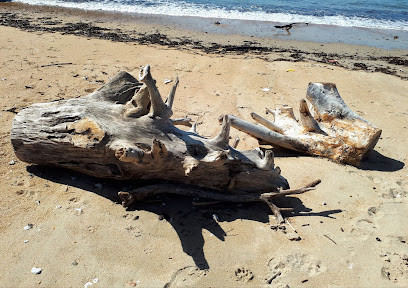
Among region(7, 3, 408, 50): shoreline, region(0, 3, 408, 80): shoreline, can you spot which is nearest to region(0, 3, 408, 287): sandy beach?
region(0, 3, 408, 80): shoreline

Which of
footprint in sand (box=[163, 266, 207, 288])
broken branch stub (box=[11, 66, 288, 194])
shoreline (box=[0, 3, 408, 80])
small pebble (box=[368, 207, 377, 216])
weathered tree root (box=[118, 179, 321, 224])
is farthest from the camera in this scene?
shoreline (box=[0, 3, 408, 80])

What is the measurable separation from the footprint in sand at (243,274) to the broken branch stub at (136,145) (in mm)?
949

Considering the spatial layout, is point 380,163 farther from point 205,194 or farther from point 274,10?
point 274,10

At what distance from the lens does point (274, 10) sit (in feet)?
58.4

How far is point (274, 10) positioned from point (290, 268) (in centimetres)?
1734

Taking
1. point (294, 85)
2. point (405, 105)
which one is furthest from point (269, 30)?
point (405, 105)

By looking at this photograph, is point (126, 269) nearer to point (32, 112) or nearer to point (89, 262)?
point (89, 262)

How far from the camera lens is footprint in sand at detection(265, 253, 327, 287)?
2783 millimetres

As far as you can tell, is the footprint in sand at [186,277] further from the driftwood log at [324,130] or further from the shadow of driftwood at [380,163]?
the shadow of driftwood at [380,163]

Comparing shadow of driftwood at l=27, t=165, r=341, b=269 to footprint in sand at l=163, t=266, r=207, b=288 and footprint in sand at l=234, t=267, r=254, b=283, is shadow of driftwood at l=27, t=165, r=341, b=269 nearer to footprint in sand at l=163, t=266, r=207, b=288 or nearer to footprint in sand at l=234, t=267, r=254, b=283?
footprint in sand at l=163, t=266, r=207, b=288

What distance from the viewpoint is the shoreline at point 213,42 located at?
969 cm

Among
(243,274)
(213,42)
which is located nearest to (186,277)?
(243,274)

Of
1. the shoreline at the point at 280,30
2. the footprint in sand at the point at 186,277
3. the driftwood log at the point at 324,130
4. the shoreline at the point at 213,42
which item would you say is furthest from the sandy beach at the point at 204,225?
the shoreline at the point at 280,30

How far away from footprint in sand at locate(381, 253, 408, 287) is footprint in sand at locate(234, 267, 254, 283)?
3.83 feet
